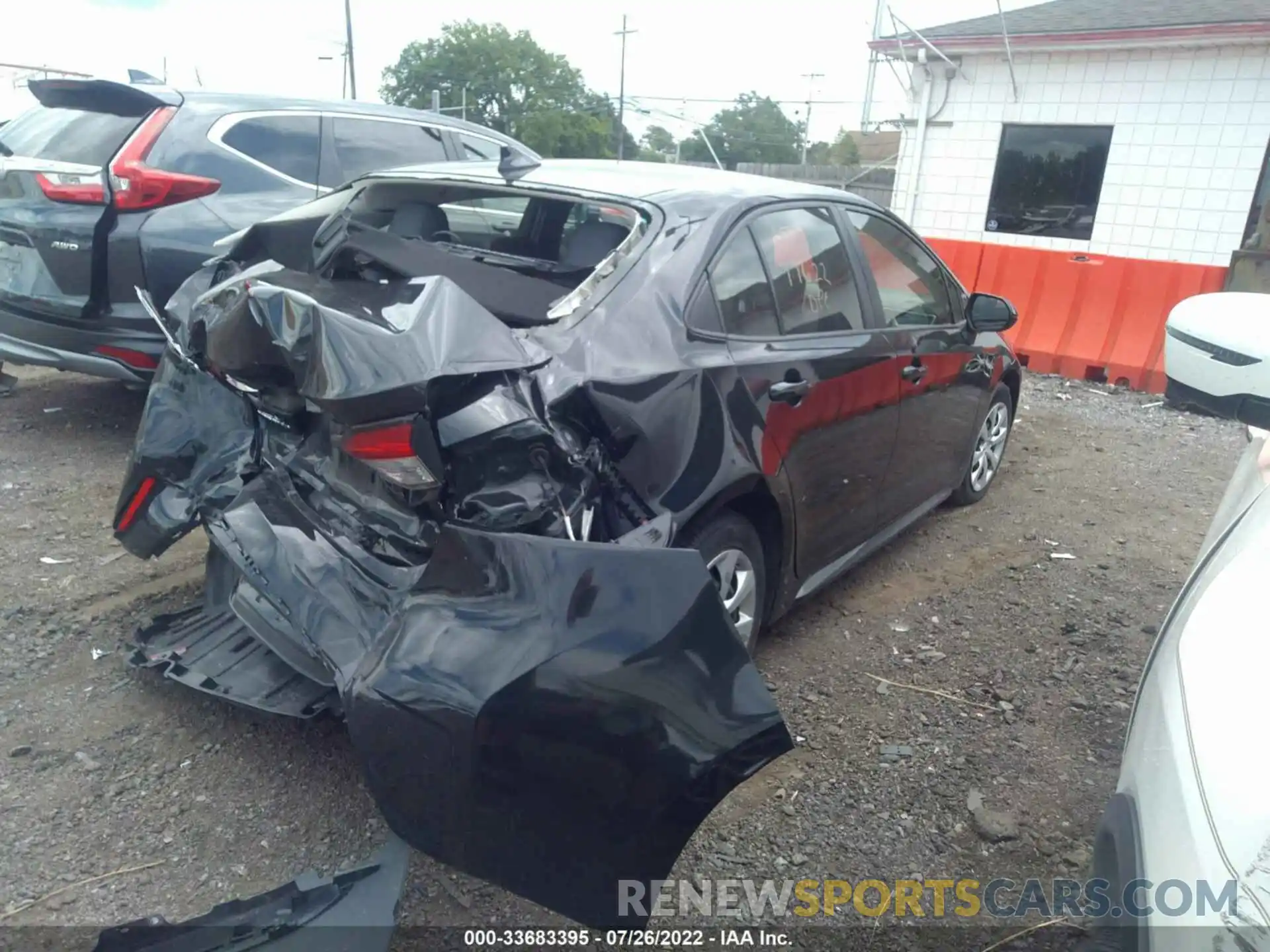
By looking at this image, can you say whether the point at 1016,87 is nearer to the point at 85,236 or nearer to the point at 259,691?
the point at 85,236

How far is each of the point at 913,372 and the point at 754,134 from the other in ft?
198

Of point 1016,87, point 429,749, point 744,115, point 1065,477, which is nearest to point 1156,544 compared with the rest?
point 1065,477

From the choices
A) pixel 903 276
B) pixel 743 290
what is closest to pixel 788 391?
pixel 743 290

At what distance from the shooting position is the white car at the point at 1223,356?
2299 mm

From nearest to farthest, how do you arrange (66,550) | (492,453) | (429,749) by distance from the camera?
1. (429,749)
2. (492,453)
3. (66,550)

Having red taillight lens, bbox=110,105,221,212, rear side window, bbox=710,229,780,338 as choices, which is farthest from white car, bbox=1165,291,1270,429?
red taillight lens, bbox=110,105,221,212

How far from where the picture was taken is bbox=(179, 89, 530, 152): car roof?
203 inches

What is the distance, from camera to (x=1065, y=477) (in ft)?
19.3

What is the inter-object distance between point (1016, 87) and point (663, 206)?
31.4ft

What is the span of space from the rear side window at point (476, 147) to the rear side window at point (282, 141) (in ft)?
3.67

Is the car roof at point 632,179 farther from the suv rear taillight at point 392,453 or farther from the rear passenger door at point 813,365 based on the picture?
the suv rear taillight at point 392,453

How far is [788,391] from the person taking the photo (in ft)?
9.91

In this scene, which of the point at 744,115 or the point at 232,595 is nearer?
the point at 232,595

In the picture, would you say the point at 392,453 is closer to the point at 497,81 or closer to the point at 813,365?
the point at 813,365
